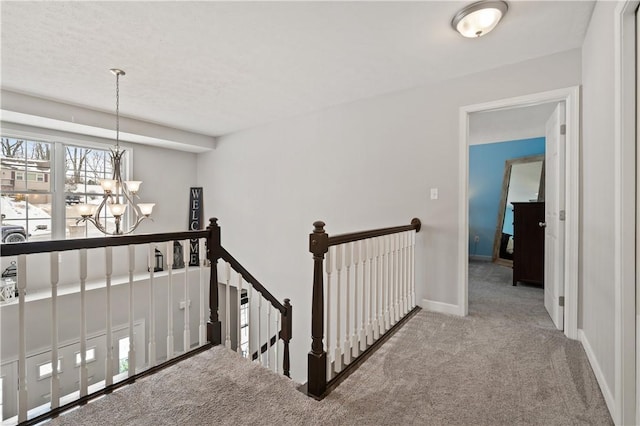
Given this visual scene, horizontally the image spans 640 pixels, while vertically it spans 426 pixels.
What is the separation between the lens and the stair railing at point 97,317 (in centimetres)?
161

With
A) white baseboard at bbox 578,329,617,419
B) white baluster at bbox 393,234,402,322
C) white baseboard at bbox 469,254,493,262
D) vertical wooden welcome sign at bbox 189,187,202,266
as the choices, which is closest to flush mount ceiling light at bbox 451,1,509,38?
white baluster at bbox 393,234,402,322

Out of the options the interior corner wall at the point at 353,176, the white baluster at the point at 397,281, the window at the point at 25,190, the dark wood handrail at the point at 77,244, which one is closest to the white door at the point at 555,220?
the interior corner wall at the point at 353,176

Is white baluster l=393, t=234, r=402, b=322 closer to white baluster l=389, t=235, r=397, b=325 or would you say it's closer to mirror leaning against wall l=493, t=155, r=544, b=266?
white baluster l=389, t=235, r=397, b=325

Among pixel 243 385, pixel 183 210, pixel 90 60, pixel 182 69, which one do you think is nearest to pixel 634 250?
pixel 243 385

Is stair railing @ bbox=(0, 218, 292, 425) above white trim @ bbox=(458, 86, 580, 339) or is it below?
below

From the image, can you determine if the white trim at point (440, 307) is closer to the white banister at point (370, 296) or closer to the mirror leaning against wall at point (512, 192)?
the white banister at point (370, 296)

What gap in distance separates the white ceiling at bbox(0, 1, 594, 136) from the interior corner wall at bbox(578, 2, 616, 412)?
0.37 metres

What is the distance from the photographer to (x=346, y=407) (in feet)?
5.31

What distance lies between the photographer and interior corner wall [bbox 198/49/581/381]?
9.87 ft

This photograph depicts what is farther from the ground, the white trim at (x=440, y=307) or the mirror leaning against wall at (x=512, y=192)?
the mirror leaning against wall at (x=512, y=192)

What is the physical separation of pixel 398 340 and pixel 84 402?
2.06 meters

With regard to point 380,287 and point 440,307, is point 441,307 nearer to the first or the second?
point 440,307

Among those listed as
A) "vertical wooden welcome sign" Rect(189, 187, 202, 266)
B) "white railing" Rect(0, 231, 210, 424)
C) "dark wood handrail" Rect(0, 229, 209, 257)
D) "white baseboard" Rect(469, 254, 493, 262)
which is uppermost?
"vertical wooden welcome sign" Rect(189, 187, 202, 266)

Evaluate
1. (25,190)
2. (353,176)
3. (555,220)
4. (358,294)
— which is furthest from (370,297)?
(25,190)
